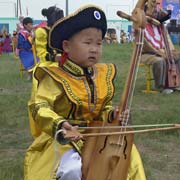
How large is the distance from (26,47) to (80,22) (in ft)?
29.9

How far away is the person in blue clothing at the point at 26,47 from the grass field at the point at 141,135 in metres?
1.75

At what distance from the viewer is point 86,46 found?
9.42 ft

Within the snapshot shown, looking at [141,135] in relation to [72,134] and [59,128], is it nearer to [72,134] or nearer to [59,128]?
[59,128]

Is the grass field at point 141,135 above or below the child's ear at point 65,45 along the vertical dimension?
below

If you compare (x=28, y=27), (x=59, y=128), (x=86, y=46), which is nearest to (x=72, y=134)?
(x=59, y=128)

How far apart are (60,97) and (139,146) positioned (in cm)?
238

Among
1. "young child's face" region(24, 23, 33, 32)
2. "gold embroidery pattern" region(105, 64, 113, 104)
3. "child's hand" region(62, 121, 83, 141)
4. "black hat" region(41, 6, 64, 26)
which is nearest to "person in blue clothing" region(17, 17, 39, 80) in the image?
"young child's face" region(24, 23, 33, 32)

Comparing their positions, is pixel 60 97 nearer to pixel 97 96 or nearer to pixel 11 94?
pixel 97 96

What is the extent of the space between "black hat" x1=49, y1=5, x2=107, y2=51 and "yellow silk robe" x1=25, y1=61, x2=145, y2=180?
179mm

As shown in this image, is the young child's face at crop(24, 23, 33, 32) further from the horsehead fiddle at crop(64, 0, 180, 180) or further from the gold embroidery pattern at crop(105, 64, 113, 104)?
the horsehead fiddle at crop(64, 0, 180, 180)

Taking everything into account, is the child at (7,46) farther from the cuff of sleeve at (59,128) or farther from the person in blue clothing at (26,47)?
the cuff of sleeve at (59,128)

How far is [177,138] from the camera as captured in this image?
540 centimetres

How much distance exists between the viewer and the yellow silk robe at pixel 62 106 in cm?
281

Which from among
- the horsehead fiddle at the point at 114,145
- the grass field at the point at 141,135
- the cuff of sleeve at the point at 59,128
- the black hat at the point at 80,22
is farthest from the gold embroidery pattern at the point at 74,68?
the grass field at the point at 141,135
